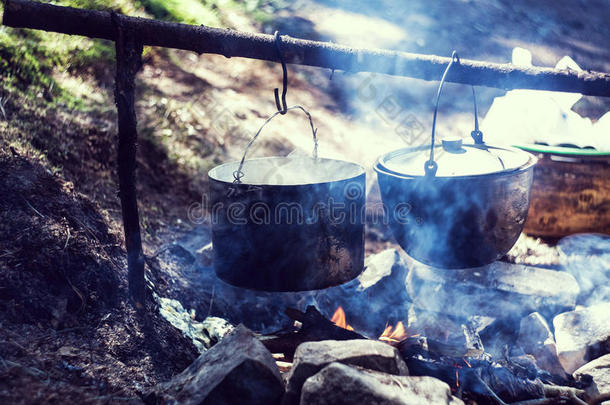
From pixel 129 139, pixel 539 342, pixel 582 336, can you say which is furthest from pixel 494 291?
pixel 129 139

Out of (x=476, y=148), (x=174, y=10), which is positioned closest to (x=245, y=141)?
(x=174, y=10)

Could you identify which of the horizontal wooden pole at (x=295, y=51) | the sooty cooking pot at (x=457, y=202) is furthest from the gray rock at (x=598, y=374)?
the horizontal wooden pole at (x=295, y=51)

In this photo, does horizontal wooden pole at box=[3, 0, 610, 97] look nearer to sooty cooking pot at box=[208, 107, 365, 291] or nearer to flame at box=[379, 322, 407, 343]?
sooty cooking pot at box=[208, 107, 365, 291]

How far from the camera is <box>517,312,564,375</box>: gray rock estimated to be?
11.3 feet

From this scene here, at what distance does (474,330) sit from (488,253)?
3.34 ft

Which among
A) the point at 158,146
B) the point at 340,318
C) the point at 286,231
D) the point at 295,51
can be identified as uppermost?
the point at 295,51

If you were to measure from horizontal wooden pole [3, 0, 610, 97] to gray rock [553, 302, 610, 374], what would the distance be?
1.55m

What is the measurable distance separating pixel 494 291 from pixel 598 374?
1.08 meters

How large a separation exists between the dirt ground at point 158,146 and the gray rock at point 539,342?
2.21 meters

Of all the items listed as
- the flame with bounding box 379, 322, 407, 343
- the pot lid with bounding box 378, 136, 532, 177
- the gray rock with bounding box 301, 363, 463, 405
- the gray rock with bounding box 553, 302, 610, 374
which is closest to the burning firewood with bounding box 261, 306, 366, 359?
the flame with bounding box 379, 322, 407, 343

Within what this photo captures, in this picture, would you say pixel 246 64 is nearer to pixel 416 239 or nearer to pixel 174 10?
pixel 174 10

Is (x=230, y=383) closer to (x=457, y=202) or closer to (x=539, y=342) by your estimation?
(x=457, y=202)

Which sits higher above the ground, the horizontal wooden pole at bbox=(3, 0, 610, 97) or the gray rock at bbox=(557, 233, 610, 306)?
the horizontal wooden pole at bbox=(3, 0, 610, 97)

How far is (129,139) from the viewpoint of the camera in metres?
2.84
